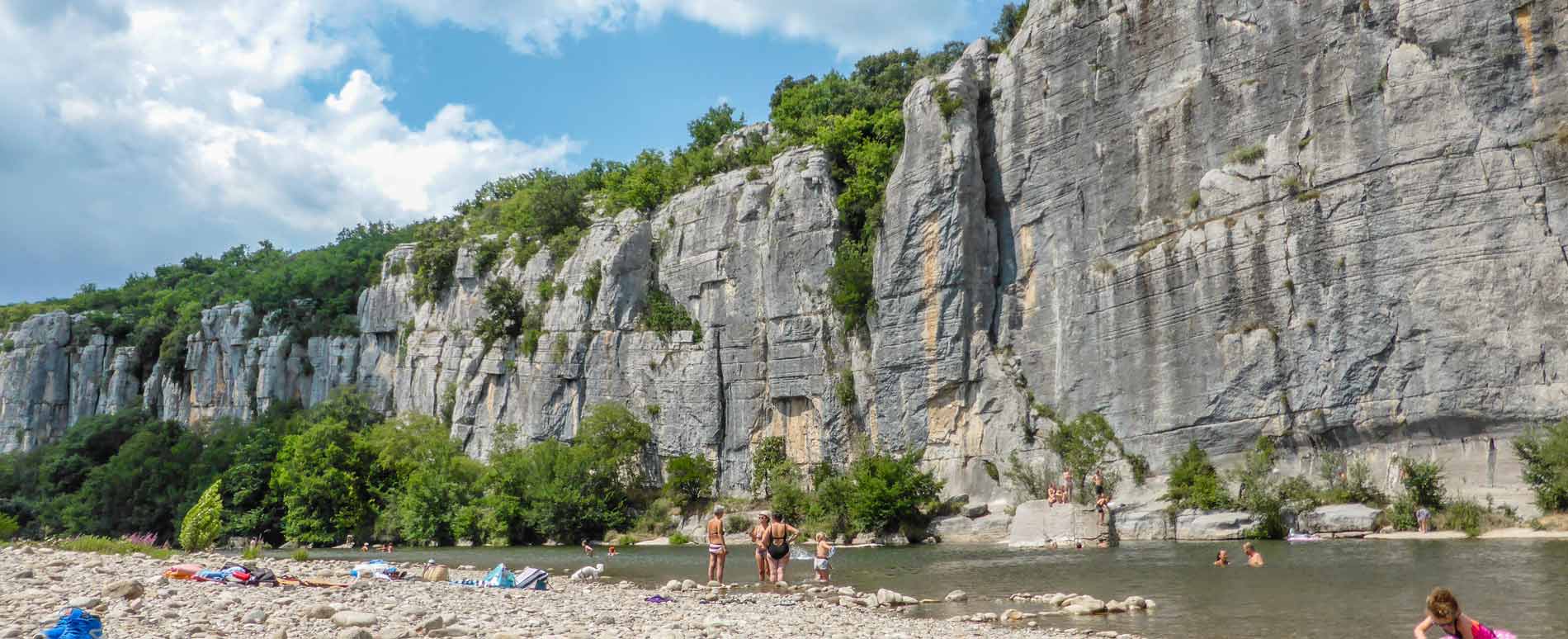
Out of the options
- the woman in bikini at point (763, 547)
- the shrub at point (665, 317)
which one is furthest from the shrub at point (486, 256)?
the woman in bikini at point (763, 547)

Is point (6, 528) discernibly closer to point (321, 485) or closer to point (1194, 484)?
point (321, 485)

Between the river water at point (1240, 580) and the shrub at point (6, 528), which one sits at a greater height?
the shrub at point (6, 528)

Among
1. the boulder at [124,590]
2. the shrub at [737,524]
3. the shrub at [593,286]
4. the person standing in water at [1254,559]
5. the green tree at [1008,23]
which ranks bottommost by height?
the shrub at [737,524]

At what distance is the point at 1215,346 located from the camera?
37.8 m

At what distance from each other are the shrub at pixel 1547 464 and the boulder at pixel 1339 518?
3.93m

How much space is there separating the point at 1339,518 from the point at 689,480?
29.6m

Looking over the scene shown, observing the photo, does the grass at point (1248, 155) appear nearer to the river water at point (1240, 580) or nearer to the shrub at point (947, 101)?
the shrub at point (947, 101)

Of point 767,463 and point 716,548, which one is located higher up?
point 767,463

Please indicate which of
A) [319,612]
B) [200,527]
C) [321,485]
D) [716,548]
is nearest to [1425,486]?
[716,548]

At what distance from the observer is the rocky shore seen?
38.8 feet

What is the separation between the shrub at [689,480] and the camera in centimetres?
5272

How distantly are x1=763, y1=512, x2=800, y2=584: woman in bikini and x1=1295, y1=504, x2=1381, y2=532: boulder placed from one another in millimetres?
18046

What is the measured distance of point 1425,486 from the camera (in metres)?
31.2

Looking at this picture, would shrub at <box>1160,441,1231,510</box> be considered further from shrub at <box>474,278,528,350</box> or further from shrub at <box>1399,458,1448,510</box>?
shrub at <box>474,278,528,350</box>
